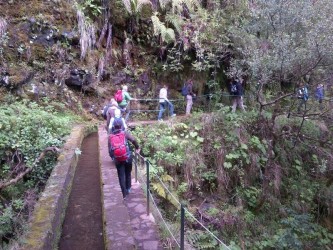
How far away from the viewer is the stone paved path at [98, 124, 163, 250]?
4.81 m

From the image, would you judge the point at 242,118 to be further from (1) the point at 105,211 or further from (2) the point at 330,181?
(1) the point at 105,211

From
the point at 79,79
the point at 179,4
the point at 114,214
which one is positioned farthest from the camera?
the point at 179,4

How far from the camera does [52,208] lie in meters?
5.45

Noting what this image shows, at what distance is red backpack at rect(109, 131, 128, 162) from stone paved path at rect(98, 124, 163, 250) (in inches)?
34.9

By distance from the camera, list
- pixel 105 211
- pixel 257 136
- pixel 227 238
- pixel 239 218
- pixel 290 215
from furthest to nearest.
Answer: pixel 257 136 → pixel 290 215 → pixel 239 218 → pixel 227 238 → pixel 105 211

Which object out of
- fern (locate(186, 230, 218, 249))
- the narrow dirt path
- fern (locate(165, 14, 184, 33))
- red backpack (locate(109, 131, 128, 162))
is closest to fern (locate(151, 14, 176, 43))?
fern (locate(165, 14, 184, 33))

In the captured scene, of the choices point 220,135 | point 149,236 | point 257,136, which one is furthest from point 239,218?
point 149,236

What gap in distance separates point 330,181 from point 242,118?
Answer: 4.33 m

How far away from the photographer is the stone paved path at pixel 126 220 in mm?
4809

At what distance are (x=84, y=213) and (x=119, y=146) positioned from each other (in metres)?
1.48

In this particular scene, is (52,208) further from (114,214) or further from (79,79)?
(79,79)

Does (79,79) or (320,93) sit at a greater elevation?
(79,79)

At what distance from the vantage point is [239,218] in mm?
9836

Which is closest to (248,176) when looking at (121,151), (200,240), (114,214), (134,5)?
(200,240)
